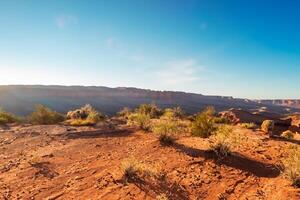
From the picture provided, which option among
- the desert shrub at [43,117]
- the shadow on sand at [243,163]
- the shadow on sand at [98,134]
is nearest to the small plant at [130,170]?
the shadow on sand at [243,163]

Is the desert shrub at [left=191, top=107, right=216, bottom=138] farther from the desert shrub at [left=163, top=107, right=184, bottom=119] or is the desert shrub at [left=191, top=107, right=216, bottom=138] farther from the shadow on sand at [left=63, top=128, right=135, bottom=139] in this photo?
the desert shrub at [left=163, top=107, right=184, bottom=119]

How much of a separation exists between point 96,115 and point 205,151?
39.6 ft

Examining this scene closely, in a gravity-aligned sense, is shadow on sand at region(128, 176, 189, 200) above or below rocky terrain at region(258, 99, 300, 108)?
above

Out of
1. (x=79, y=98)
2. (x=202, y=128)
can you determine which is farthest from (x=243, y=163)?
(x=79, y=98)

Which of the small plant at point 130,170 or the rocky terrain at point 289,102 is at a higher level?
the small plant at point 130,170

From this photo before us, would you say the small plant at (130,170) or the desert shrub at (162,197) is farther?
the small plant at (130,170)

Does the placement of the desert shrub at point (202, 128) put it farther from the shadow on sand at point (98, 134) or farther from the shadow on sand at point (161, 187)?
the shadow on sand at point (161, 187)

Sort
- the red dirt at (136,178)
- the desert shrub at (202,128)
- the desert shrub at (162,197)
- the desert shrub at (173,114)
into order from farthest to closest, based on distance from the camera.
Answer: the desert shrub at (173,114) → the desert shrub at (202,128) → the red dirt at (136,178) → the desert shrub at (162,197)

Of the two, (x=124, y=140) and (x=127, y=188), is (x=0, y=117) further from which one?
(x=127, y=188)

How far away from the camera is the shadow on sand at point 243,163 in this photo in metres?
8.56

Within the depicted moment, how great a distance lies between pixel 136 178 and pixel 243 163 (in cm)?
353

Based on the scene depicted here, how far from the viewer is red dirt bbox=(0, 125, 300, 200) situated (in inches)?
276

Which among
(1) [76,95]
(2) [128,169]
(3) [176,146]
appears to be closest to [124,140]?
(3) [176,146]

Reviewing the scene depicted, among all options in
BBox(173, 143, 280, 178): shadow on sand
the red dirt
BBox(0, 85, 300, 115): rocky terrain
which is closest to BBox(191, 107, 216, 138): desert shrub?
the red dirt
